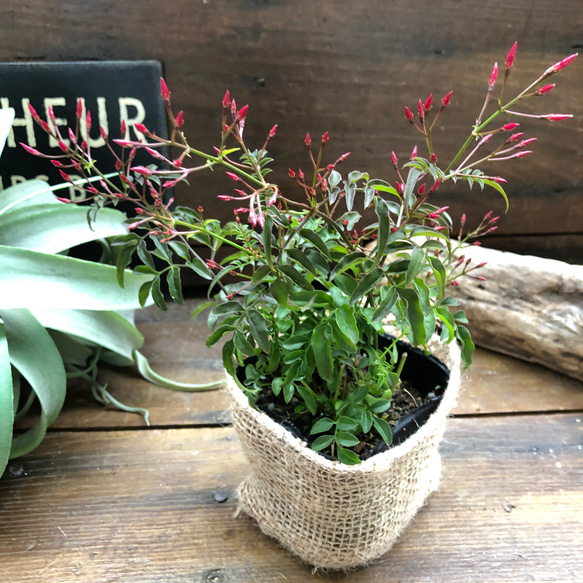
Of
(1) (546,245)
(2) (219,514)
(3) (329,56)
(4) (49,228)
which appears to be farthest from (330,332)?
(1) (546,245)

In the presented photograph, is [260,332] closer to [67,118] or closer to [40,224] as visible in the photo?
[40,224]

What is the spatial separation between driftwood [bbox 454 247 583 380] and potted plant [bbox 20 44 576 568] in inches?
10.8

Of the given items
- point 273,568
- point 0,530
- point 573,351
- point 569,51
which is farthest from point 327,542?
point 569,51

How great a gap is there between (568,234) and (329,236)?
0.75m

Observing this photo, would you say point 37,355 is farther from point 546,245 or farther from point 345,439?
point 546,245

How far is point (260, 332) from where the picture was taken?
399 millimetres

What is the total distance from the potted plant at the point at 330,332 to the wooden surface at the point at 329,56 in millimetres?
389

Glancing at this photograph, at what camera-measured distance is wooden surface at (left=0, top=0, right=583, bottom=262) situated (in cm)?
77

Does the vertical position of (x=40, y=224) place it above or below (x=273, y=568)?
above

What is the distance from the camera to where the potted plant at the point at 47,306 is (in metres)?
0.58

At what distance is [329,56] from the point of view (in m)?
0.81

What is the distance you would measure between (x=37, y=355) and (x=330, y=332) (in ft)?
1.25

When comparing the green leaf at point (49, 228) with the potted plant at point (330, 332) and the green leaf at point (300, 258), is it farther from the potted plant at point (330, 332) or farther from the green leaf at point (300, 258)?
the green leaf at point (300, 258)

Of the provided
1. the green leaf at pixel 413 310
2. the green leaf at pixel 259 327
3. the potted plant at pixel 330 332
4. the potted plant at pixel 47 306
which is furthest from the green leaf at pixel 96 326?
the green leaf at pixel 413 310
